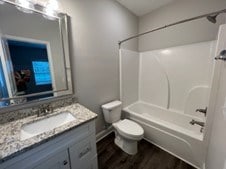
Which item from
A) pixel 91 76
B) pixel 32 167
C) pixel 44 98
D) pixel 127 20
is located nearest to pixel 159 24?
pixel 127 20

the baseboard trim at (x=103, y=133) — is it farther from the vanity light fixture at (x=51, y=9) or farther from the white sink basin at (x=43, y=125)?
the vanity light fixture at (x=51, y=9)

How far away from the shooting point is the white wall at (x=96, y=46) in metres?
1.50

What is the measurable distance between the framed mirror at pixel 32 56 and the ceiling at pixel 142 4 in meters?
1.31

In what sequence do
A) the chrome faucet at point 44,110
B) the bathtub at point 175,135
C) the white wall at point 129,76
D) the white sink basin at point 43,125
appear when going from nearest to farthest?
1. the white sink basin at point 43,125
2. the chrome faucet at point 44,110
3. the bathtub at point 175,135
4. the white wall at point 129,76

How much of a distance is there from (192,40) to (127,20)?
1285mm

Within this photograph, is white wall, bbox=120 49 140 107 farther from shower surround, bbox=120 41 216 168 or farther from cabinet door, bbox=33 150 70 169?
cabinet door, bbox=33 150 70 169

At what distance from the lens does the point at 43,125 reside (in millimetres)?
1162

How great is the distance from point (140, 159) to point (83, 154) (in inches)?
37.5

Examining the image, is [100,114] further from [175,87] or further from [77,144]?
[175,87]

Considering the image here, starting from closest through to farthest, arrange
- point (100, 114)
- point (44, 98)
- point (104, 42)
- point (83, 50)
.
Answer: point (44, 98) → point (83, 50) → point (104, 42) → point (100, 114)

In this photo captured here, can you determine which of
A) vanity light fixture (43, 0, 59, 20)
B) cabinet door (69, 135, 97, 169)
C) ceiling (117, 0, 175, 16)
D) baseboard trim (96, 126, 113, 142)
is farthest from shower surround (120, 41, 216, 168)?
vanity light fixture (43, 0, 59, 20)

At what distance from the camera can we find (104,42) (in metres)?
1.84

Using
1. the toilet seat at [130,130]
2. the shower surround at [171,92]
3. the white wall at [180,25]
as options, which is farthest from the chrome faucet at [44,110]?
the white wall at [180,25]

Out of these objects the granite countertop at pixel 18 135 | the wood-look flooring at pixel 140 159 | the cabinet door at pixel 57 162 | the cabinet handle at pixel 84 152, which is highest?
the granite countertop at pixel 18 135
